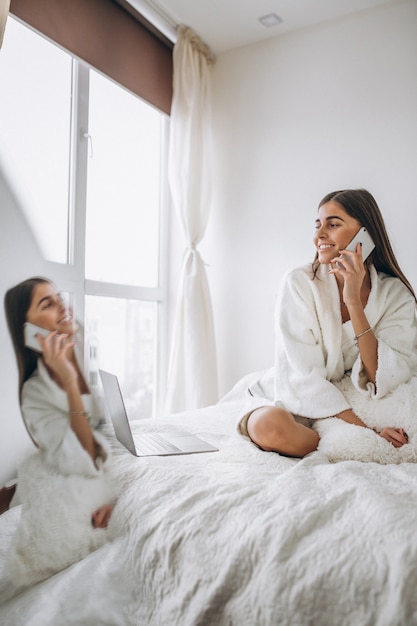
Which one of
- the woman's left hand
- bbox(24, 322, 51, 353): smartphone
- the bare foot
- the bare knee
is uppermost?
the woman's left hand

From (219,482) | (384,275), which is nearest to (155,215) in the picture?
(384,275)

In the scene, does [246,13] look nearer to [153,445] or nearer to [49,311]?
[153,445]

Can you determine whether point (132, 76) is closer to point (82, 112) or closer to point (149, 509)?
point (82, 112)

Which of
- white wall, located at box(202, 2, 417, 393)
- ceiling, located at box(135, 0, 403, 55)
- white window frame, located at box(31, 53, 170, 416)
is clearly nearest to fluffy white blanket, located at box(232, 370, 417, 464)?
white window frame, located at box(31, 53, 170, 416)

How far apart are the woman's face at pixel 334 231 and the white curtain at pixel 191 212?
1289mm

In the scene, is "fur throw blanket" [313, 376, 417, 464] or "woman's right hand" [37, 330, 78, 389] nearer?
"woman's right hand" [37, 330, 78, 389]

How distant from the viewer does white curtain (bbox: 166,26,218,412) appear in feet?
8.32

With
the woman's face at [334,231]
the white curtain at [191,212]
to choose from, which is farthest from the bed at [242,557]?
the white curtain at [191,212]

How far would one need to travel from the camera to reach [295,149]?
2.53m

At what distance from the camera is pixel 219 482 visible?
849 mm

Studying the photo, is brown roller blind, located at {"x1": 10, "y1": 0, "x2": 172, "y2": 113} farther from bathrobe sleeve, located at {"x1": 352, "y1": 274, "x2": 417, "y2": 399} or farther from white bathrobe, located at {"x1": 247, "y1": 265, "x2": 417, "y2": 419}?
bathrobe sleeve, located at {"x1": 352, "y1": 274, "x2": 417, "y2": 399}

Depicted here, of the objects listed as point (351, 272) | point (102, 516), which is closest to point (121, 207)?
point (351, 272)

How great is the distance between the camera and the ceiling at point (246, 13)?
7.75 ft

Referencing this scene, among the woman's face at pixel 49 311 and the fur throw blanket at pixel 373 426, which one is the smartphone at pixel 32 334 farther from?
the fur throw blanket at pixel 373 426
